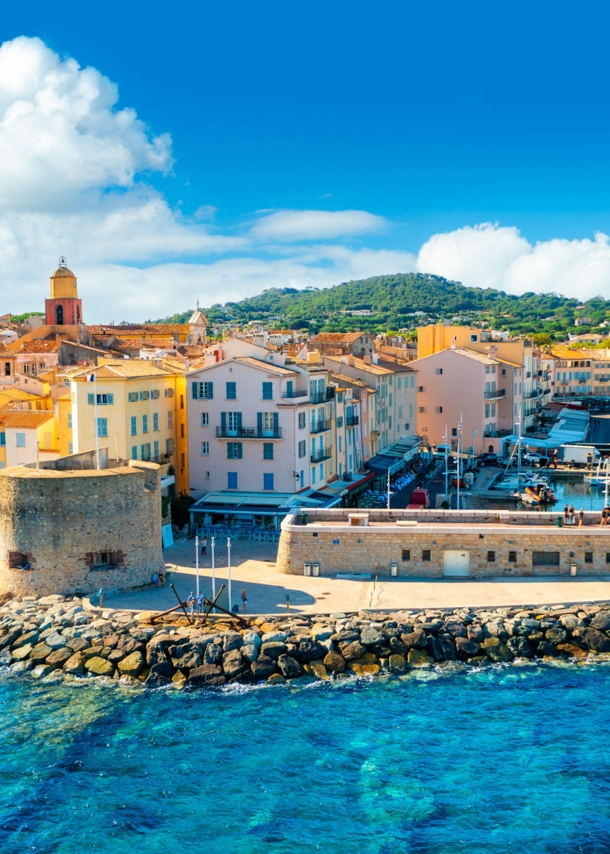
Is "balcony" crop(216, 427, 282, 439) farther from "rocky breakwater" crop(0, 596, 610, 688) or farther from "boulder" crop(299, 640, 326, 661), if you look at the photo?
"boulder" crop(299, 640, 326, 661)

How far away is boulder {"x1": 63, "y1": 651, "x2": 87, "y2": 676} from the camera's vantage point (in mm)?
32422

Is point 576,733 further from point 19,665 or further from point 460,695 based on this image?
point 19,665

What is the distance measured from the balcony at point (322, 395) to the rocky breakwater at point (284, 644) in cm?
2033

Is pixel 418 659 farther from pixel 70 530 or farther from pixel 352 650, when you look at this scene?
pixel 70 530

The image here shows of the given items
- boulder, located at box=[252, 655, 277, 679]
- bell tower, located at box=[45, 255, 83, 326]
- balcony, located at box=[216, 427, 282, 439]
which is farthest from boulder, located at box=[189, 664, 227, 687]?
bell tower, located at box=[45, 255, 83, 326]

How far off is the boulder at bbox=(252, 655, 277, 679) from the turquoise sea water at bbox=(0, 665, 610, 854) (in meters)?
0.92

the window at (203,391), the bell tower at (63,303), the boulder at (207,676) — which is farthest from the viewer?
the bell tower at (63,303)

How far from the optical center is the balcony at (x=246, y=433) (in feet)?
164

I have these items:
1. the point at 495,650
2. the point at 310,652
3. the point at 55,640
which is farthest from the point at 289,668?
the point at 55,640

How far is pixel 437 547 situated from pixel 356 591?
4451mm

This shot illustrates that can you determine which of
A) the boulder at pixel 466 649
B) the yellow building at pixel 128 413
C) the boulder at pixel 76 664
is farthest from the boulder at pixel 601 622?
the yellow building at pixel 128 413

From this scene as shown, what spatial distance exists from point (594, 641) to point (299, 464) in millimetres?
20635

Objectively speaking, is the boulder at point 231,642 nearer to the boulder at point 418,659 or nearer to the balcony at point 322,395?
the boulder at point 418,659

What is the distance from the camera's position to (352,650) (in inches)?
1287
